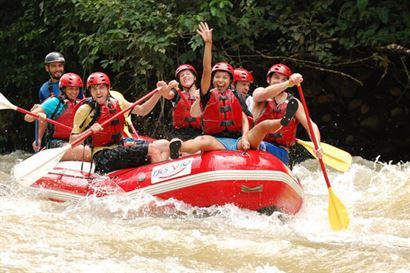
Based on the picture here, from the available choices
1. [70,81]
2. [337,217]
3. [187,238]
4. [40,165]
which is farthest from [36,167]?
[337,217]

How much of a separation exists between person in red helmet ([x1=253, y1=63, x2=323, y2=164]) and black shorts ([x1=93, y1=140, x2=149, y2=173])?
3.40ft

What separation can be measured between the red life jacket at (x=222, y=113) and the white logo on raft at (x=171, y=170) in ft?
1.55

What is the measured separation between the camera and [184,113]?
7945 millimetres

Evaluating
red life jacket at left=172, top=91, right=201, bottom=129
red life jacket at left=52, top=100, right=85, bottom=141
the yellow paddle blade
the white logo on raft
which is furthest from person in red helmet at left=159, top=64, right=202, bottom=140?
the yellow paddle blade

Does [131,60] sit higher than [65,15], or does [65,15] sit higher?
[65,15]

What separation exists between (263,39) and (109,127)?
14.0 feet

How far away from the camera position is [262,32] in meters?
10.5

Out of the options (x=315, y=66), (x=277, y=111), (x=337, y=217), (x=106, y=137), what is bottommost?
(x=337, y=217)

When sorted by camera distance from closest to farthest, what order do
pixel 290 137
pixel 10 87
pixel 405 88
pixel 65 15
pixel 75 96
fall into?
pixel 290 137, pixel 75 96, pixel 405 88, pixel 65 15, pixel 10 87

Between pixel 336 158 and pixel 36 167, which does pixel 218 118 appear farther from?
pixel 36 167

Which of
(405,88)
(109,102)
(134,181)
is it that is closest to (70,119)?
(109,102)

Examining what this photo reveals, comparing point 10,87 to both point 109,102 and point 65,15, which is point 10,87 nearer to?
point 65,15

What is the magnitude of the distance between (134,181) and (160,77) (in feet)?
12.7

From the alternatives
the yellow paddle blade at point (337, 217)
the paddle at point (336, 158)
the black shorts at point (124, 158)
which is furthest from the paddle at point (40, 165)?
the yellow paddle blade at point (337, 217)
